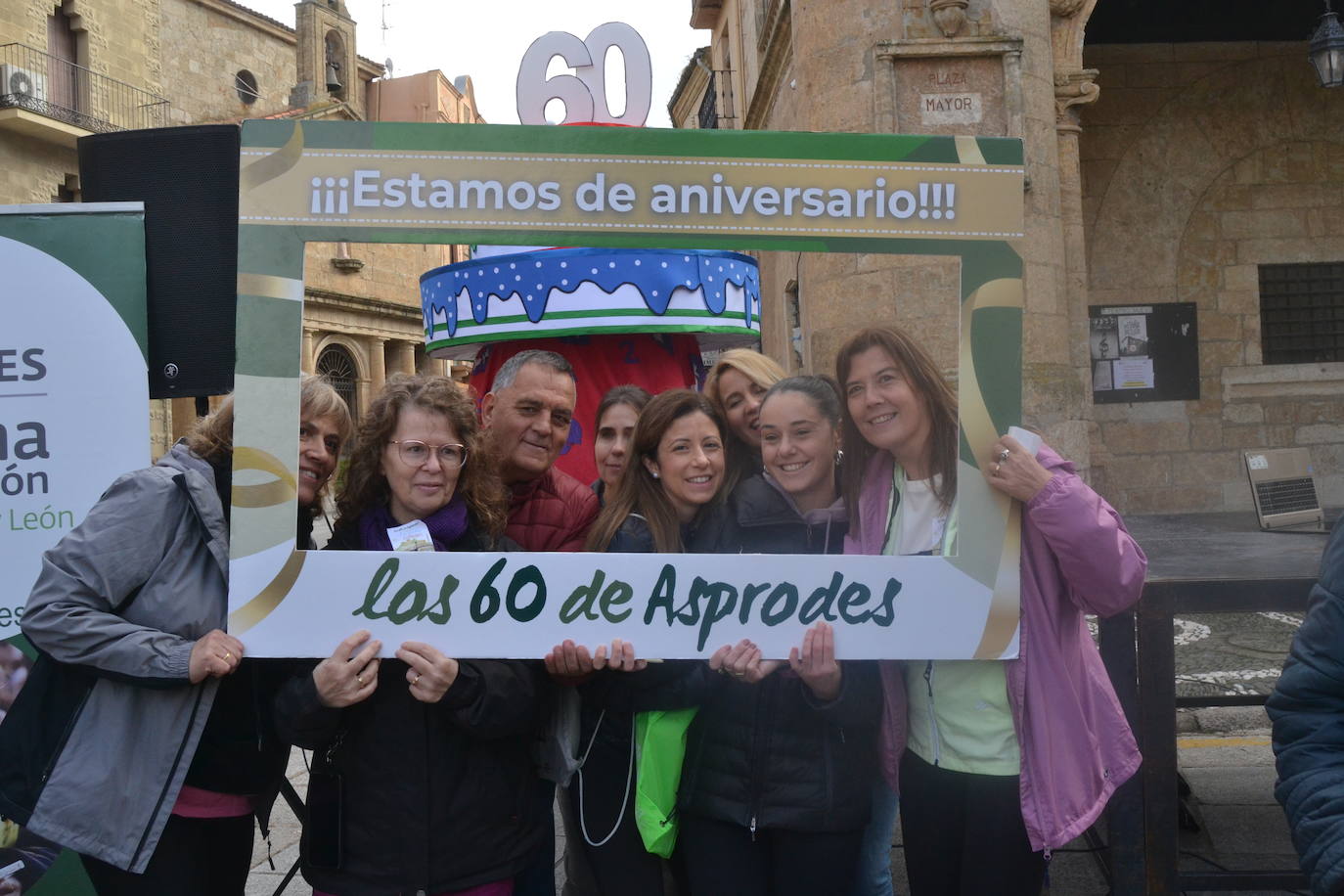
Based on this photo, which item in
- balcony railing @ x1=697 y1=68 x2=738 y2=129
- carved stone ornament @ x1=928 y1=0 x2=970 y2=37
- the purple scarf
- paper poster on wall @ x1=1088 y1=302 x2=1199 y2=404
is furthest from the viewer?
balcony railing @ x1=697 y1=68 x2=738 y2=129

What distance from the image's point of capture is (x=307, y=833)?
2113 millimetres

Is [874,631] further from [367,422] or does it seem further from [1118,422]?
[1118,422]

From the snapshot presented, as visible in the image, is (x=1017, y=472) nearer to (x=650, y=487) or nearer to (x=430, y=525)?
(x=650, y=487)

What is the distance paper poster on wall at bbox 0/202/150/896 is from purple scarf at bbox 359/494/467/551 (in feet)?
2.93

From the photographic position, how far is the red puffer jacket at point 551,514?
265 cm

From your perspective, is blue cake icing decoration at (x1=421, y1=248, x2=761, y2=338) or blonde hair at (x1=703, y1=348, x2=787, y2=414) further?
blue cake icing decoration at (x1=421, y1=248, x2=761, y2=338)

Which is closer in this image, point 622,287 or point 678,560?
point 678,560

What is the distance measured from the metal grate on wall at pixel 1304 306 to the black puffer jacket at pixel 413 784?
9.87 metres

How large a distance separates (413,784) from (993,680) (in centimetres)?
122

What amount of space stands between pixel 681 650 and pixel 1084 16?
24.4ft

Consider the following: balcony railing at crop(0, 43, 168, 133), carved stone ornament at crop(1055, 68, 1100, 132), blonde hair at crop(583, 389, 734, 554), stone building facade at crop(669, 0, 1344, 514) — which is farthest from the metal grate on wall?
balcony railing at crop(0, 43, 168, 133)

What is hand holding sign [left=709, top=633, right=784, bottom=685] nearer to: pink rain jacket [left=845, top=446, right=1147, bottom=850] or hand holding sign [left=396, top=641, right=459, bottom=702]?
pink rain jacket [left=845, top=446, right=1147, bottom=850]

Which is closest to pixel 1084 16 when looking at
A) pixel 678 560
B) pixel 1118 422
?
pixel 1118 422

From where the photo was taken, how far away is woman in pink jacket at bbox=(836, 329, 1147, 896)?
207 centimetres
